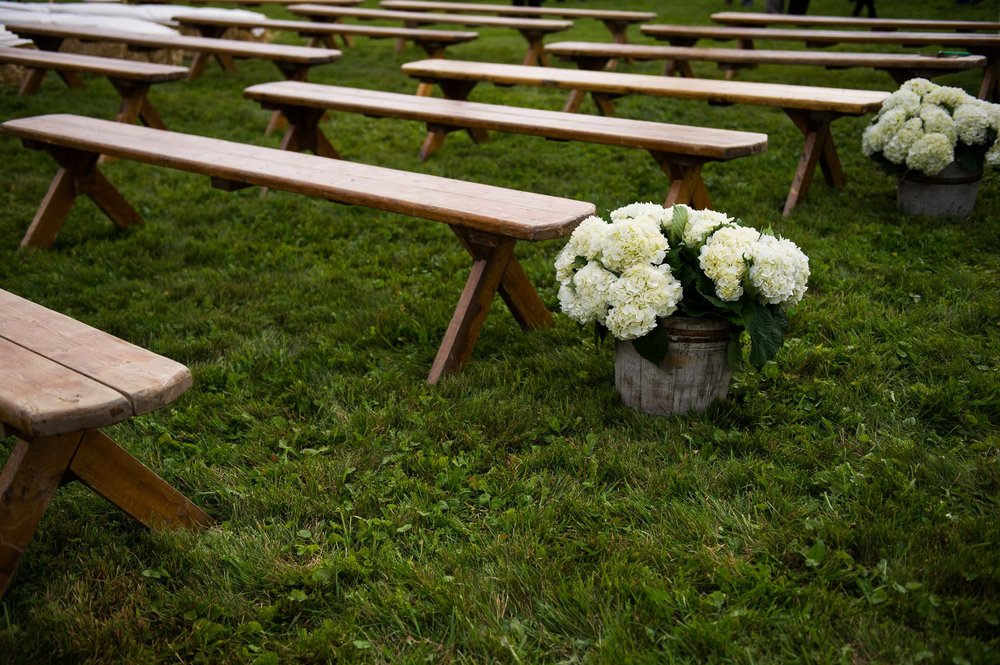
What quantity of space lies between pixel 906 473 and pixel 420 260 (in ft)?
8.89

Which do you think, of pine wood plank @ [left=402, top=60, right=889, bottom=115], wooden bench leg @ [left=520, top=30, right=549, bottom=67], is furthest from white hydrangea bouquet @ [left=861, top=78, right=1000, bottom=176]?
wooden bench leg @ [left=520, top=30, right=549, bottom=67]

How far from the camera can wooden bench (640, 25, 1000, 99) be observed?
6.61m

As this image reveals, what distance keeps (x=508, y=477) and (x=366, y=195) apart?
1.41 meters

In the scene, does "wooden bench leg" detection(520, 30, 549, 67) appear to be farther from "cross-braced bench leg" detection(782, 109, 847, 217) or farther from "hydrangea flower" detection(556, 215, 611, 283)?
"hydrangea flower" detection(556, 215, 611, 283)

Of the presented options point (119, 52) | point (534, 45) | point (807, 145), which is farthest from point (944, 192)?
point (119, 52)

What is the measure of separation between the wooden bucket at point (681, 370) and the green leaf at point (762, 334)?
0.08 m

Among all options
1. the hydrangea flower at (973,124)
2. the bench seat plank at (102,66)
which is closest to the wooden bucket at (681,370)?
the hydrangea flower at (973,124)

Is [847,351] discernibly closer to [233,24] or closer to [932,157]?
[932,157]

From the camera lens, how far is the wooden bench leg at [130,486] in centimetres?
219

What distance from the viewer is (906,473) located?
2.57 meters

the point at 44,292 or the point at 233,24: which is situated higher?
the point at 233,24

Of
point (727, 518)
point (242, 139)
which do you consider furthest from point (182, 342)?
point (242, 139)

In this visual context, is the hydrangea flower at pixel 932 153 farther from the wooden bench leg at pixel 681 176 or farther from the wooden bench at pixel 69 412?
the wooden bench at pixel 69 412

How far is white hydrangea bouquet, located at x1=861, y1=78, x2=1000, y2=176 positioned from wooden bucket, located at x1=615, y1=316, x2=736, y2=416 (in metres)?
2.42
